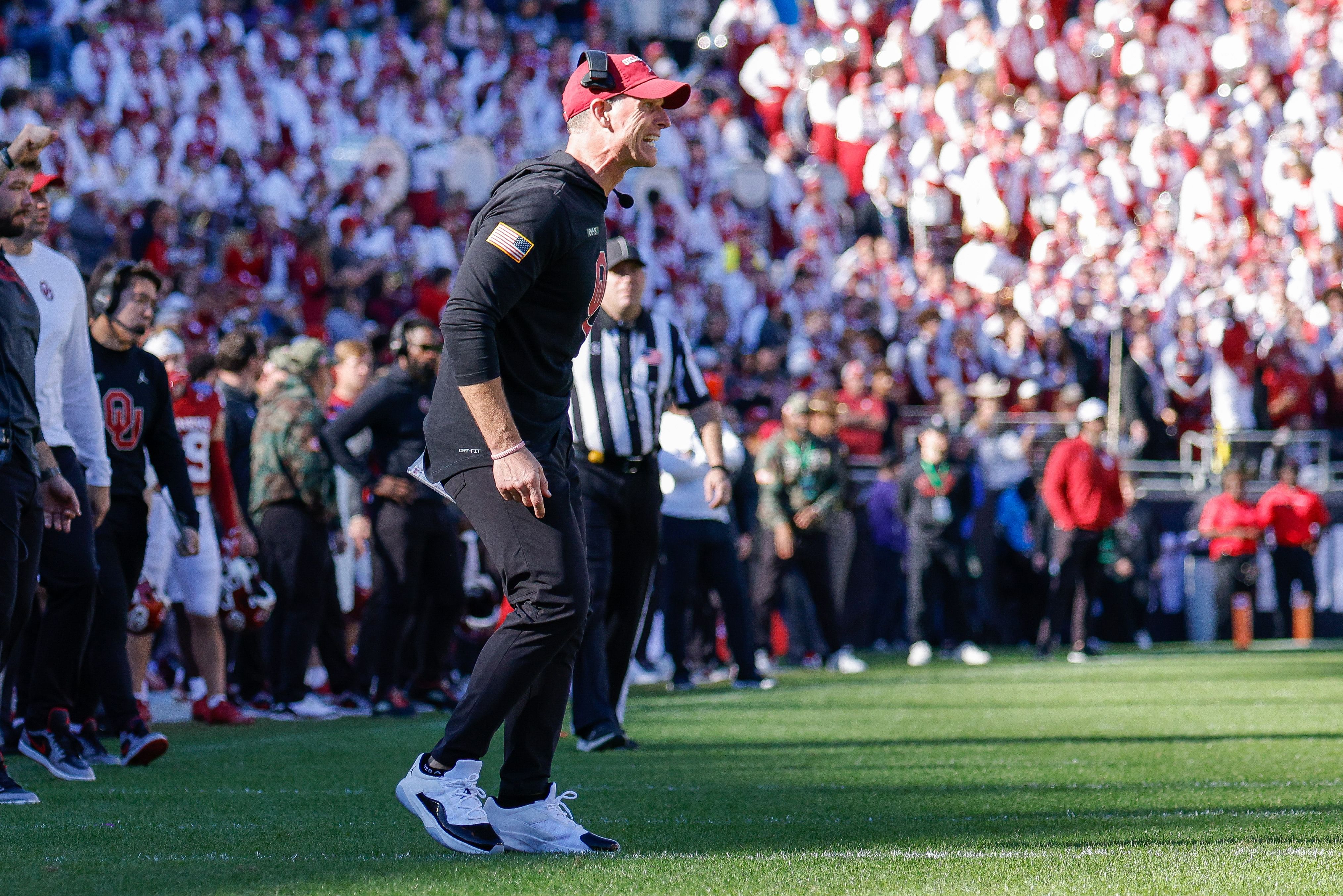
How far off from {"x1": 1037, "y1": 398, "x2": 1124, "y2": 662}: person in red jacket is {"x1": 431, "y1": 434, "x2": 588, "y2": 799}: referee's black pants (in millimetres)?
11527

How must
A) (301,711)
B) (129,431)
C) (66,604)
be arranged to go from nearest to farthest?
(66,604), (129,431), (301,711)

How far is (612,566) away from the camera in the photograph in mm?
7578

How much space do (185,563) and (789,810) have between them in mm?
4553

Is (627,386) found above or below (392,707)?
above

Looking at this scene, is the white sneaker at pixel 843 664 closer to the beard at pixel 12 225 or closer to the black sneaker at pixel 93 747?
the black sneaker at pixel 93 747

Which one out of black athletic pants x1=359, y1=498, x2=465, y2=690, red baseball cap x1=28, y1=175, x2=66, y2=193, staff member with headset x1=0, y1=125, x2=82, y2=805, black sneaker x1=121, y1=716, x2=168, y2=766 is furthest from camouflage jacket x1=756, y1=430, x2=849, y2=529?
staff member with headset x1=0, y1=125, x2=82, y2=805

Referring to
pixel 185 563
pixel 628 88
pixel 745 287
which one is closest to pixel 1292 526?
pixel 745 287

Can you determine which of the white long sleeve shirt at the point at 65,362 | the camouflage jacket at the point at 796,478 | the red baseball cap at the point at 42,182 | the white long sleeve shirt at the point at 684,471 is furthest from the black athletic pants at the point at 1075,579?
the red baseball cap at the point at 42,182

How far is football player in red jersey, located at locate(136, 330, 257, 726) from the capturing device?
9.05m

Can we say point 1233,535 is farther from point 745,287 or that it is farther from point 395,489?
point 395,489

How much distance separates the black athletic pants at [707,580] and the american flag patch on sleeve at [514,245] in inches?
299

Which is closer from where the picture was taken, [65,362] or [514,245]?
[514,245]

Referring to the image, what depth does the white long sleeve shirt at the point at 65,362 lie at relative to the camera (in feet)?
20.4

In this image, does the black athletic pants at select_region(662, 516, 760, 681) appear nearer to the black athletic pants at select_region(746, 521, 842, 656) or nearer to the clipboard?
the black athletic pants at select_region(746, 521, 842, 656)
